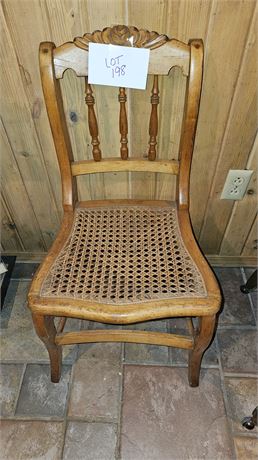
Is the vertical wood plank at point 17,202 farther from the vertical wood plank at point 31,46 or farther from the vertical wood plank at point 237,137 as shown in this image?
the vertical wood plank at point 237,137

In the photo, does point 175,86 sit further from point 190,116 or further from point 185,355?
point 185,355

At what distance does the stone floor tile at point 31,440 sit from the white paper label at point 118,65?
3.64 feet

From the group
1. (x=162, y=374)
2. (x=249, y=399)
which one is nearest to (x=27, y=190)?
(x=162, y=374)

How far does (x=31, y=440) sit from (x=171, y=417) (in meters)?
0.48

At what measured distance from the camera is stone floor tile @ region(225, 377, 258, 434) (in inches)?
44.4

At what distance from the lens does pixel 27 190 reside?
128 cm

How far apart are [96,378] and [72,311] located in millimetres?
531

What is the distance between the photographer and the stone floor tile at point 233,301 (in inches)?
54.0

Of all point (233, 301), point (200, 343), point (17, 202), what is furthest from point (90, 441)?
point (17, 202)

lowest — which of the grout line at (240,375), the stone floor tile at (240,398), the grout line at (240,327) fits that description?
the stone floor tile at (240,398)

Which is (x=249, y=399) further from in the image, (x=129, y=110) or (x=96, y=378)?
(x=129, y=110)

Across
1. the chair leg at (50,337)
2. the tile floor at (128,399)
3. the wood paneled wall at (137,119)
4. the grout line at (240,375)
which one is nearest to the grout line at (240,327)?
the tile floor at (128,399)

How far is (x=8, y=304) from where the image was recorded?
4.72 feet

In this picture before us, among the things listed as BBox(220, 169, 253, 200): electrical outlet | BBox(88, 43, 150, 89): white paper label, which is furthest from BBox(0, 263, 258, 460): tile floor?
BBox(88, 43, 150, 89): white paper label
